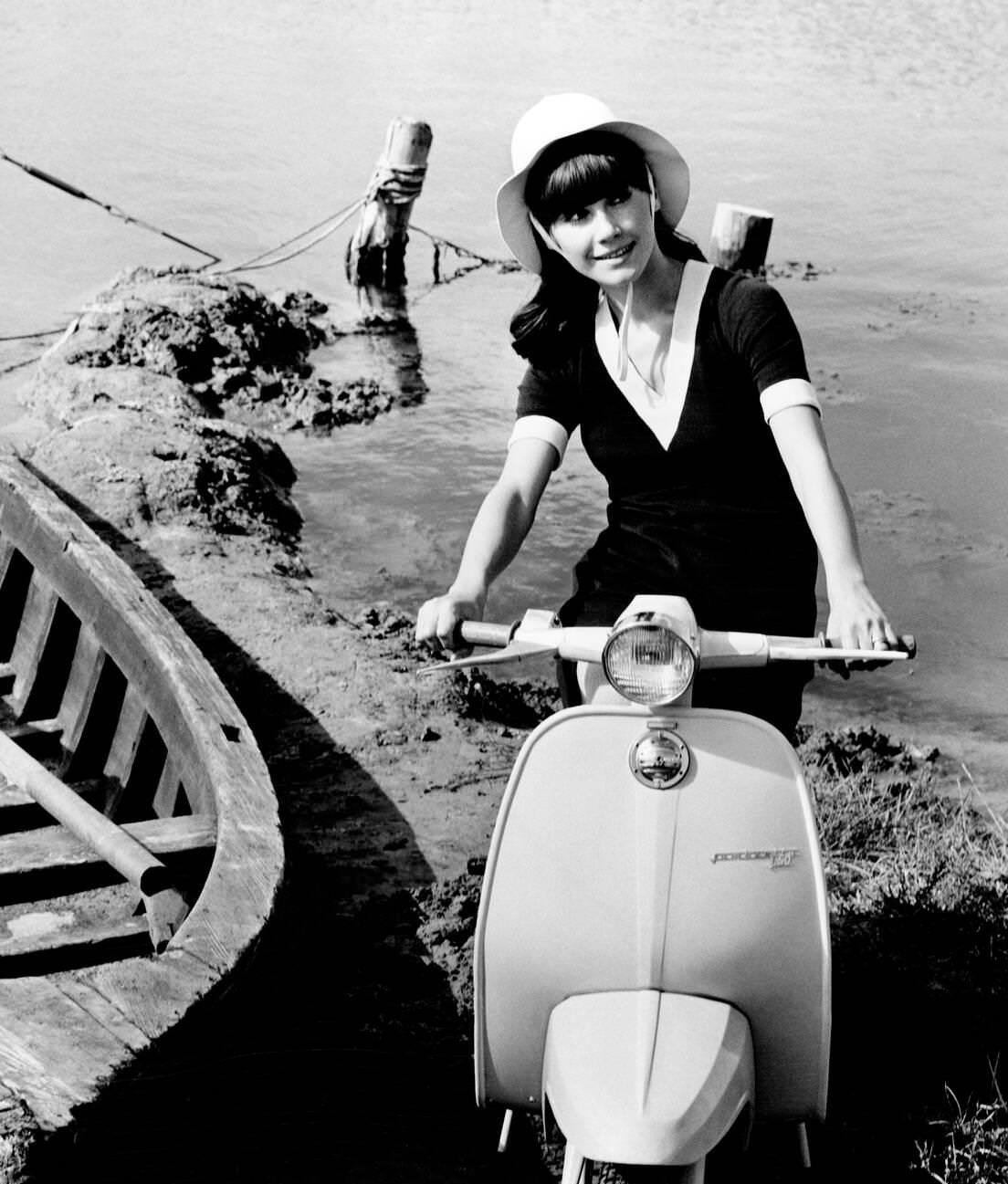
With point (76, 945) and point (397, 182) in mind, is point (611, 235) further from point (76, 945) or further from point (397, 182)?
point (397, 182)

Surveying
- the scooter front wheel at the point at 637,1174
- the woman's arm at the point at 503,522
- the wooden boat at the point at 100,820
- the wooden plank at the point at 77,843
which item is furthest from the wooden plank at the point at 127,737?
the scooter front wheel at the point at 637,1174

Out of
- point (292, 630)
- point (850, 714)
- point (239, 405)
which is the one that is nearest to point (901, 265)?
point (239, 405)

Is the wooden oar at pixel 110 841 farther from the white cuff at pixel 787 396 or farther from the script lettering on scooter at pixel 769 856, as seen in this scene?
the white cuff at pixel 787 396

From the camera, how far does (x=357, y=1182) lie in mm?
2830

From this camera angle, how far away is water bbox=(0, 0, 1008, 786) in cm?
750

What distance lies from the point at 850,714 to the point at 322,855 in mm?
2640

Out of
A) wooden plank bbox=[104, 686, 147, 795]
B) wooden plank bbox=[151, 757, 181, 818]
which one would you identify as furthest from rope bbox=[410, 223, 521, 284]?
wooden plank bbox=[151, 757, 181, 818]

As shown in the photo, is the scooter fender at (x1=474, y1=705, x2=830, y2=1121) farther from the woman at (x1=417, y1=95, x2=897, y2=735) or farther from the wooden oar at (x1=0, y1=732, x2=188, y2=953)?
the wooden oar at (x1=0, y1=732, x2=188, y2=953)

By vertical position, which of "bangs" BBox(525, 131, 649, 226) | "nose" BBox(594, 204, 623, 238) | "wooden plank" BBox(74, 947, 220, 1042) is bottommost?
"wooden plank" BBox(74, 947, 220, 1042)

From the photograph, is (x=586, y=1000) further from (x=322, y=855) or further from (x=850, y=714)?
(x=850, y=714)

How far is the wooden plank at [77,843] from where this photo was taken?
3.63 m

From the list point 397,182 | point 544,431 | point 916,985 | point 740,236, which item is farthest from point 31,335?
point 916,985

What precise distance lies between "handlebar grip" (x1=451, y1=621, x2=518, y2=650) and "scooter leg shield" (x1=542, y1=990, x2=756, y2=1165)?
0.57 m

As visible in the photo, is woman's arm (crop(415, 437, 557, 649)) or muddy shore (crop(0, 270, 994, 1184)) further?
muddy shore (crop(0, 270, 994, 1184))
